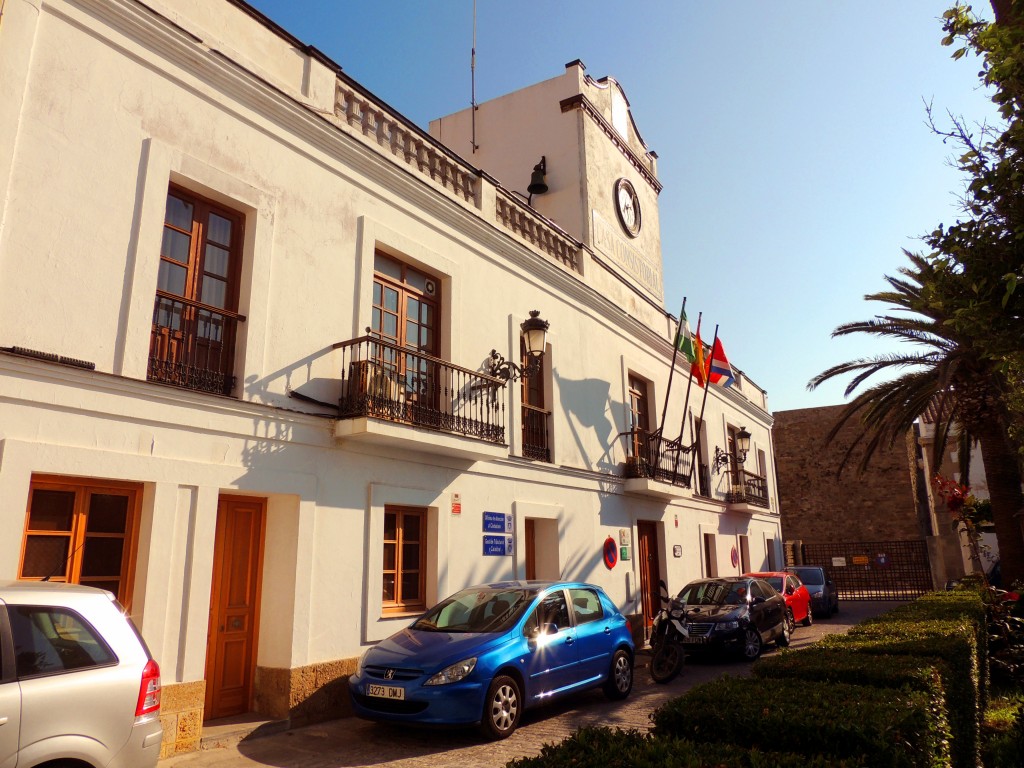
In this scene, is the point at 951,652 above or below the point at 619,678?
above

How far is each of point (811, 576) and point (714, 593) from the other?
993 centimetres

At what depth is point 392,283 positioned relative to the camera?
1036 cm

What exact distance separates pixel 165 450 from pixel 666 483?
1146cm

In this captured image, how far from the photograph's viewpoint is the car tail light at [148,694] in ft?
14.5

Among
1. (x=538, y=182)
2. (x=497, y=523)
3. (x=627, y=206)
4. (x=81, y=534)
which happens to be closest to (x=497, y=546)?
(x=497, y=523)

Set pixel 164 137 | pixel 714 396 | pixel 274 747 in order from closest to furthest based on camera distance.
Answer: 1. pixel 274 747
2. pixel 164 137
3. pixel 714 396

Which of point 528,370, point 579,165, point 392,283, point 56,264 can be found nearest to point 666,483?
point 528,370

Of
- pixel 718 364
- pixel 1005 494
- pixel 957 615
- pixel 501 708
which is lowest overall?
pixel 501 708

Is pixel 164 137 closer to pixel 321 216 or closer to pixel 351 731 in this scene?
pixel 321 216

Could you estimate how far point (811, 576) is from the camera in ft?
72.8

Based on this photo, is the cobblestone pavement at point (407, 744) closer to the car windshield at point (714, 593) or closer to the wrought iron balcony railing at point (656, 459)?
the car windshield at point (714, 593)

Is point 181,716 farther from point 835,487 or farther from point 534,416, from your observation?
point 835,487

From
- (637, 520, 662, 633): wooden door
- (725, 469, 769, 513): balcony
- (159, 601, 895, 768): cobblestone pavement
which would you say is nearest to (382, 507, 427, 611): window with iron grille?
(159, 601, 895, 768): cobblestone pavement

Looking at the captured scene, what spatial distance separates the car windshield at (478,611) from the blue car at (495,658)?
0.5 inches
